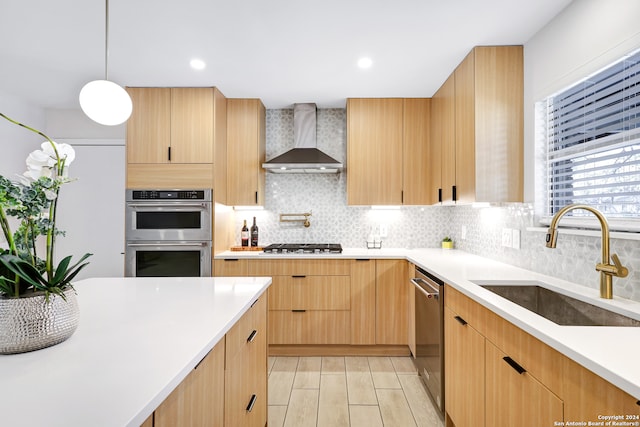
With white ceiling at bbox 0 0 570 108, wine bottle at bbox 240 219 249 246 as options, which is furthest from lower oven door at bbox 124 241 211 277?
white ceiling at bbox 0 0 570 108

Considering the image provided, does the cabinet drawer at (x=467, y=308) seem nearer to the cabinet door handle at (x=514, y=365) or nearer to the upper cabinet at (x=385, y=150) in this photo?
the cabinet door handle at (x=514, y=365)

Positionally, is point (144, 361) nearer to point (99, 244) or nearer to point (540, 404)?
point (540, 404)

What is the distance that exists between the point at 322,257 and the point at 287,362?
100cm

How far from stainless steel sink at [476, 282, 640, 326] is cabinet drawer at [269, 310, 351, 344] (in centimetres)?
156

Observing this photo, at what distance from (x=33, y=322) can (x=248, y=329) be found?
0.82 metres

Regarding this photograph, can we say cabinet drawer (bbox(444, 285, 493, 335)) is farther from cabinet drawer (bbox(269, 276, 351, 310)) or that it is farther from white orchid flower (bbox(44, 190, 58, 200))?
white orchid flower (bbox(44, 190, 58, 200))

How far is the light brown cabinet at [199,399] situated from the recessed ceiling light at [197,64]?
2304 millimetres

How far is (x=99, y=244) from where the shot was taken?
3.76 metres

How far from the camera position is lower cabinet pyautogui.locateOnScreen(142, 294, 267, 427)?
33.8 inches

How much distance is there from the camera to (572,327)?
3.59 ft

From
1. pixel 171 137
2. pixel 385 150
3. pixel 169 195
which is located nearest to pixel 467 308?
pixel 385 150

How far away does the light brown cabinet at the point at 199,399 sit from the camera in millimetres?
797

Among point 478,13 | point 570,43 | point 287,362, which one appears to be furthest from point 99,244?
point 570,43

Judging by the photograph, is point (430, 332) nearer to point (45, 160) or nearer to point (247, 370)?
point (247, 370)
